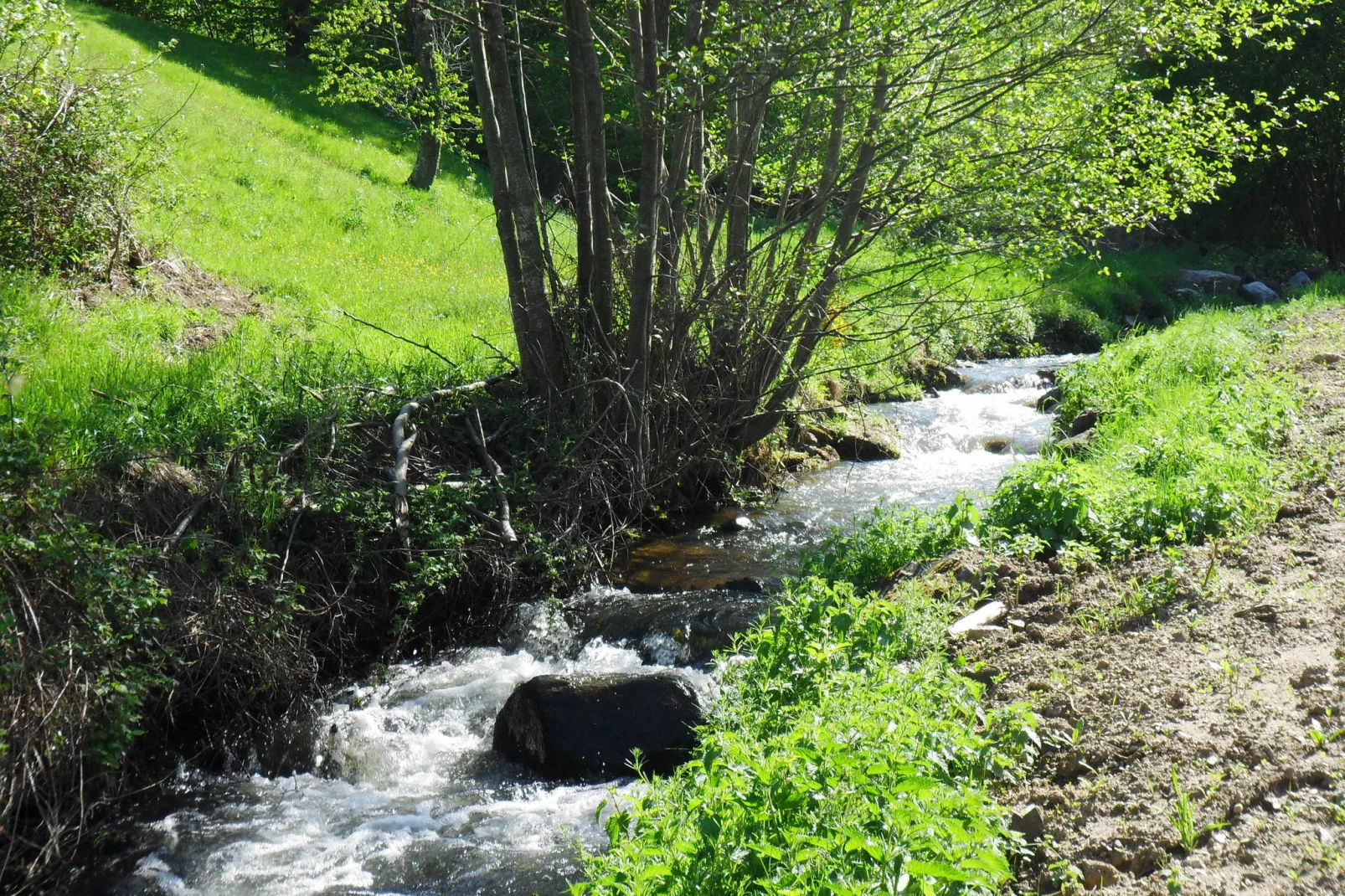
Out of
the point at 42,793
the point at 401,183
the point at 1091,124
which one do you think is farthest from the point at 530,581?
the point at 401,183

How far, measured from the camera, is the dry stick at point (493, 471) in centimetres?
780

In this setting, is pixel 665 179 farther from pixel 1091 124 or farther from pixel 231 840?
pixel 231 840

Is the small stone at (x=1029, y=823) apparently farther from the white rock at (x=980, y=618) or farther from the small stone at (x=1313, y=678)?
the white rock at (x=980, y=618)

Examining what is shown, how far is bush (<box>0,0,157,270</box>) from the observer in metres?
9.34

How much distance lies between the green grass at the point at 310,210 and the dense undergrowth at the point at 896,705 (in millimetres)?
6170

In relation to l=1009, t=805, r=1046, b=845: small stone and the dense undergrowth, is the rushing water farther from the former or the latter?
l=1009, t=805, r=1046, b=845: small stone

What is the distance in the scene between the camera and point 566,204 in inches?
396

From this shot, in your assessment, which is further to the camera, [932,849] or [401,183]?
[401,183]

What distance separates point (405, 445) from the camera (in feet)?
26.5

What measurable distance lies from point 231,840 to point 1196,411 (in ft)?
25.7

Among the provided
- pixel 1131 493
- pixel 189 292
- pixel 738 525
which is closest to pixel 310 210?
pixel 189 292

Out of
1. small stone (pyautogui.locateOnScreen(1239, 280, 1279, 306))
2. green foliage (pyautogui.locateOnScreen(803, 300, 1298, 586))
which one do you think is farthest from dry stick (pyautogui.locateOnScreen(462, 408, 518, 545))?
small stone (pyautogui.locateOnScreen(1239, 280, 1279, 306))

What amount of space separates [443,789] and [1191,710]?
13.0 feet

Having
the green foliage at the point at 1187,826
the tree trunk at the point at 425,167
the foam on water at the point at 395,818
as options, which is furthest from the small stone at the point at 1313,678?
the tree trunk at the point at 425,167
